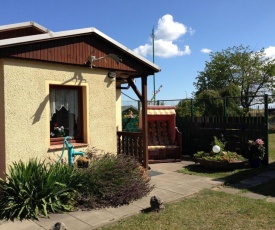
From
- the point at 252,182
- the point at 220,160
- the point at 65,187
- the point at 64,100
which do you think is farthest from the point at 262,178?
the point at 64,100

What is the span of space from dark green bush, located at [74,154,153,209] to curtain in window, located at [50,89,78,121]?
4.72 ft

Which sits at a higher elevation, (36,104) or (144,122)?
(36,104)

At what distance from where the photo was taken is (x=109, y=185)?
19.0 ft

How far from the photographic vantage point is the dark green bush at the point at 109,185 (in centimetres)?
562

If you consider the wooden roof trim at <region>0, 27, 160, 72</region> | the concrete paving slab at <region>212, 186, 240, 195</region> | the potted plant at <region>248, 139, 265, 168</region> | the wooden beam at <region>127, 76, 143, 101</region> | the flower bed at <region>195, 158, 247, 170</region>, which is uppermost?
the wooden roof trim at <region>0, 27, 160, 72</region>

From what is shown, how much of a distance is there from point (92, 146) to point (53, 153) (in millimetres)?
1039

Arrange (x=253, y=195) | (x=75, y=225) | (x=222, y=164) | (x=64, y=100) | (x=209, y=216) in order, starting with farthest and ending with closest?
1. (x=222, y=164)
2. (x=64, y=100)
3. (x=253, y=195)
4. (x=209, y=216)
5. (x=75, y=225)

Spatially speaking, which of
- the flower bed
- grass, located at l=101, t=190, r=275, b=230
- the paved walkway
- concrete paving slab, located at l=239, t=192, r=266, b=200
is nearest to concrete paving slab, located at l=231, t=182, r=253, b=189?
the paved walkway

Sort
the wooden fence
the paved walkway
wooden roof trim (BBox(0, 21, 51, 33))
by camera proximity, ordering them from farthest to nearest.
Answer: the wooden fence
wooden roof trim (BBox(0, 21, 51, 33))
the paved walkway

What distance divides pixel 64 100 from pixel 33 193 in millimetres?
2438

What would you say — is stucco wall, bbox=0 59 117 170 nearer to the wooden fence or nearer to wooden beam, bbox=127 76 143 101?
wooden beam, bbox=127 76 143 101

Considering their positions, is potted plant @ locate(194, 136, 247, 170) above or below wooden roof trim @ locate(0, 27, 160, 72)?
below

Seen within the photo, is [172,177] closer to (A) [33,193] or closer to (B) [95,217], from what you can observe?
(B) [95,217]

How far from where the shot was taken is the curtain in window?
21.9 ft
